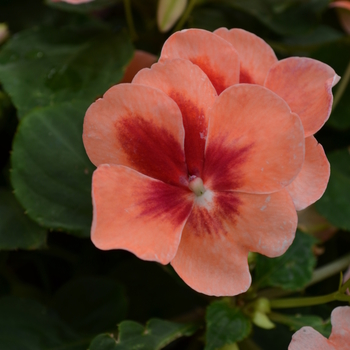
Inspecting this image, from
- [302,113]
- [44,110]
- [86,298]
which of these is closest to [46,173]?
[44,110]

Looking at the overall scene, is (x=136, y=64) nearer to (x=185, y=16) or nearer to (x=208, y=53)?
(x=185, y=16)

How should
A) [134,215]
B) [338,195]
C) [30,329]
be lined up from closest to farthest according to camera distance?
[134,215], [30,329], [338,195]

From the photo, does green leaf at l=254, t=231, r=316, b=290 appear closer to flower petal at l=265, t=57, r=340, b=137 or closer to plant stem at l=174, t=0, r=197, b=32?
flower petal at l=265, t=57, r=340, b=137

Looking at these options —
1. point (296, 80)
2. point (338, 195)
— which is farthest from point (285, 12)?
point (296, 80)

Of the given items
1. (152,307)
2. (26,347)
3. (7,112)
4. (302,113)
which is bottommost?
(152,307)

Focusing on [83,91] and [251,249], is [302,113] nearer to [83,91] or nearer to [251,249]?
[251,249]
